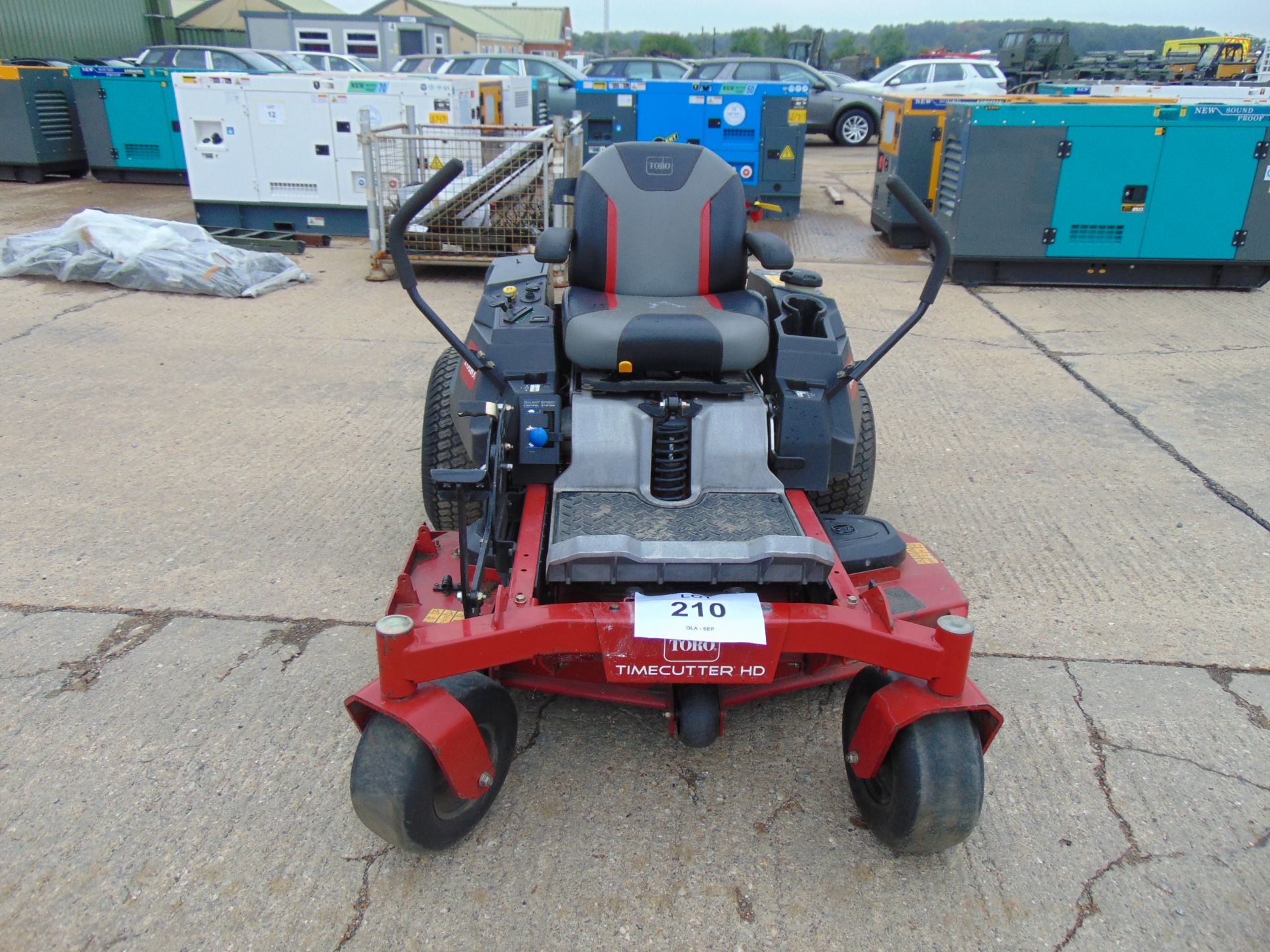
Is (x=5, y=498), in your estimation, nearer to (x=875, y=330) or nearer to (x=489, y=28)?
(x=875, y=330)

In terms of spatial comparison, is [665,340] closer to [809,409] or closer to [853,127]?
[809,409]

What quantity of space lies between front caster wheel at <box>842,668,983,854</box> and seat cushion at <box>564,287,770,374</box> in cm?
130

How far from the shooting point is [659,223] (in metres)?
3.48

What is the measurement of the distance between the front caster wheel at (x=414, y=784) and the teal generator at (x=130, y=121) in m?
11.0

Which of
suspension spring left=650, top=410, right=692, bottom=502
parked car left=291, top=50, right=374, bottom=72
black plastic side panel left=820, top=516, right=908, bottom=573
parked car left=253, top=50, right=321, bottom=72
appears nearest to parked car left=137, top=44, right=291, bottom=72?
parked car left=253, top=50, right=321, bottom=72

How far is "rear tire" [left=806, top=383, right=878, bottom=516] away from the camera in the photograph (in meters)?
3.46

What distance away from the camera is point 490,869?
224 centimetres

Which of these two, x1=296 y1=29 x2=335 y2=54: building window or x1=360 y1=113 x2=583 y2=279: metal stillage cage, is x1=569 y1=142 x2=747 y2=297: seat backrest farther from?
x1=296 y1=29 x2=335 y2=54: building window

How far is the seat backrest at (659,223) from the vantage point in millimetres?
3480

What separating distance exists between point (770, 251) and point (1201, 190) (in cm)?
580

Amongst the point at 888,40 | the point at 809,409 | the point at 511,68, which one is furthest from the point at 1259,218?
the point at 888,40

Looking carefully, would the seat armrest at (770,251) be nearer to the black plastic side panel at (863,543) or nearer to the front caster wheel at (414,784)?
the black plastic side panel at (863,543)

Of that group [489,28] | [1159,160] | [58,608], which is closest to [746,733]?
[58,608]

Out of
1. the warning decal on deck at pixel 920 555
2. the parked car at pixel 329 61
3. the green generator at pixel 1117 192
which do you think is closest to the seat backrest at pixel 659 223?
the warning decal on deck at pixel 920 555
